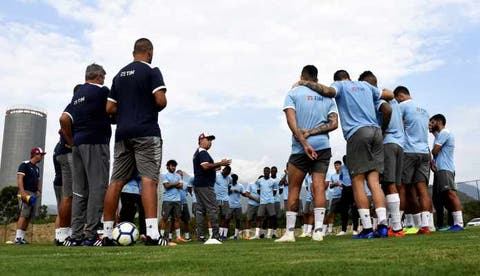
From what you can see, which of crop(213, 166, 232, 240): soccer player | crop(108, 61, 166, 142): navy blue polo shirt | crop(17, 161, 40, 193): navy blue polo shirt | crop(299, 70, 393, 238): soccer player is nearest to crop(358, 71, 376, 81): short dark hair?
crop(299, 70, 393, 238): soccer player

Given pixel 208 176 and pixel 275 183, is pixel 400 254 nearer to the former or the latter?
pixel 208 176

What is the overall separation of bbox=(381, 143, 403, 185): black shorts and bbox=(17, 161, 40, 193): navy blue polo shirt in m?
7.65

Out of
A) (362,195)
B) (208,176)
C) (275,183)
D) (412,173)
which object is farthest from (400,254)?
(275,183)

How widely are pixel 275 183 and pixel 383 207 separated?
10.7 m

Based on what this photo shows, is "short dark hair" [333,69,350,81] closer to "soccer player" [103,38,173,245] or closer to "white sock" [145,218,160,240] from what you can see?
"soccer player" [103,38,173,245]

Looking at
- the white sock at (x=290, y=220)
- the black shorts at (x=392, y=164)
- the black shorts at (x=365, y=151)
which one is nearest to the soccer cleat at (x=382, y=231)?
the black shorts at (x=365, y=151)

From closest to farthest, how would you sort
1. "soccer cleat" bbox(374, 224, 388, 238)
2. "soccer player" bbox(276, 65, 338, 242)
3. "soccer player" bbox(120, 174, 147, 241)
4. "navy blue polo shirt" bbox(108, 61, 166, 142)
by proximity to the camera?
"navy blue polo shirt" bbox(108, 61, 166, 142), "soccer cleat" bbox(374, 224, 388, 238), "soccer player" bbox(276, 65, 338, 242), "soccer player" bbox(120, 174, 147, 241)

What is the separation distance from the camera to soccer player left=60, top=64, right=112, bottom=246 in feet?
20.6

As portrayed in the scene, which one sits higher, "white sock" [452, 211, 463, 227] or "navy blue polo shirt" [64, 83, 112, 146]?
"navy blue polo shirt" [64, 83, 112, 146]

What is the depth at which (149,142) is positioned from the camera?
5.62m

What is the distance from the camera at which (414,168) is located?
27.4 feet

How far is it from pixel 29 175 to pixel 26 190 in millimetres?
336

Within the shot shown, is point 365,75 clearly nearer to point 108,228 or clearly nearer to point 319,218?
point 319,218

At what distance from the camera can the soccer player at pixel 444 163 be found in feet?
29.6
